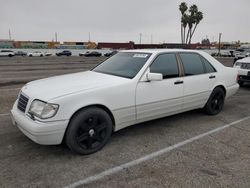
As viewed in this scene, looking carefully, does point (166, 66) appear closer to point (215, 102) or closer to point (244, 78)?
point (215, 102)

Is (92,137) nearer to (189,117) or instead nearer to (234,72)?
(189,117)

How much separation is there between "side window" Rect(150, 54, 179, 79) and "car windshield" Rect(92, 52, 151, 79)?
0.20 m

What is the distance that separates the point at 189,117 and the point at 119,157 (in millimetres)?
2529

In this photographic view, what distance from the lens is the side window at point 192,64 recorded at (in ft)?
15.8

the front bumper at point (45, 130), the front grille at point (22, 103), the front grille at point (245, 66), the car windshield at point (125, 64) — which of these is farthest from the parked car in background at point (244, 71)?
the front grille at point (22, 103)

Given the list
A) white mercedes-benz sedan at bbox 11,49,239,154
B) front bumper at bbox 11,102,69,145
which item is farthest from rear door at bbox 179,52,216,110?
front bumper at bbox 11,102,69,145

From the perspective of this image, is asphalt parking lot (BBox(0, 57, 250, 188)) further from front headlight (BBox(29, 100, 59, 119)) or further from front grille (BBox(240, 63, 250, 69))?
front grille (BBox(240, 63, 250, 69))

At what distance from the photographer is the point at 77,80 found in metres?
3.97

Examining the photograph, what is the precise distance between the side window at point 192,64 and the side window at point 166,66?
0.27 metres

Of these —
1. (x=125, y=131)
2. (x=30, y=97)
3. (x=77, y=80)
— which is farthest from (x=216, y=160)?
(x=30, y=97)

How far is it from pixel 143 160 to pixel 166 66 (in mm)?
1885

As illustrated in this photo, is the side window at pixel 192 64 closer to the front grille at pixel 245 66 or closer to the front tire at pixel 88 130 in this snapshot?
the front tire at pixel 88 130

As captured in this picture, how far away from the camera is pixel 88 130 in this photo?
3.54 m

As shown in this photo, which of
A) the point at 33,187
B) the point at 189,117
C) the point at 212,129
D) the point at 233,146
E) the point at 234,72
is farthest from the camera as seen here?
the point at 234,72
